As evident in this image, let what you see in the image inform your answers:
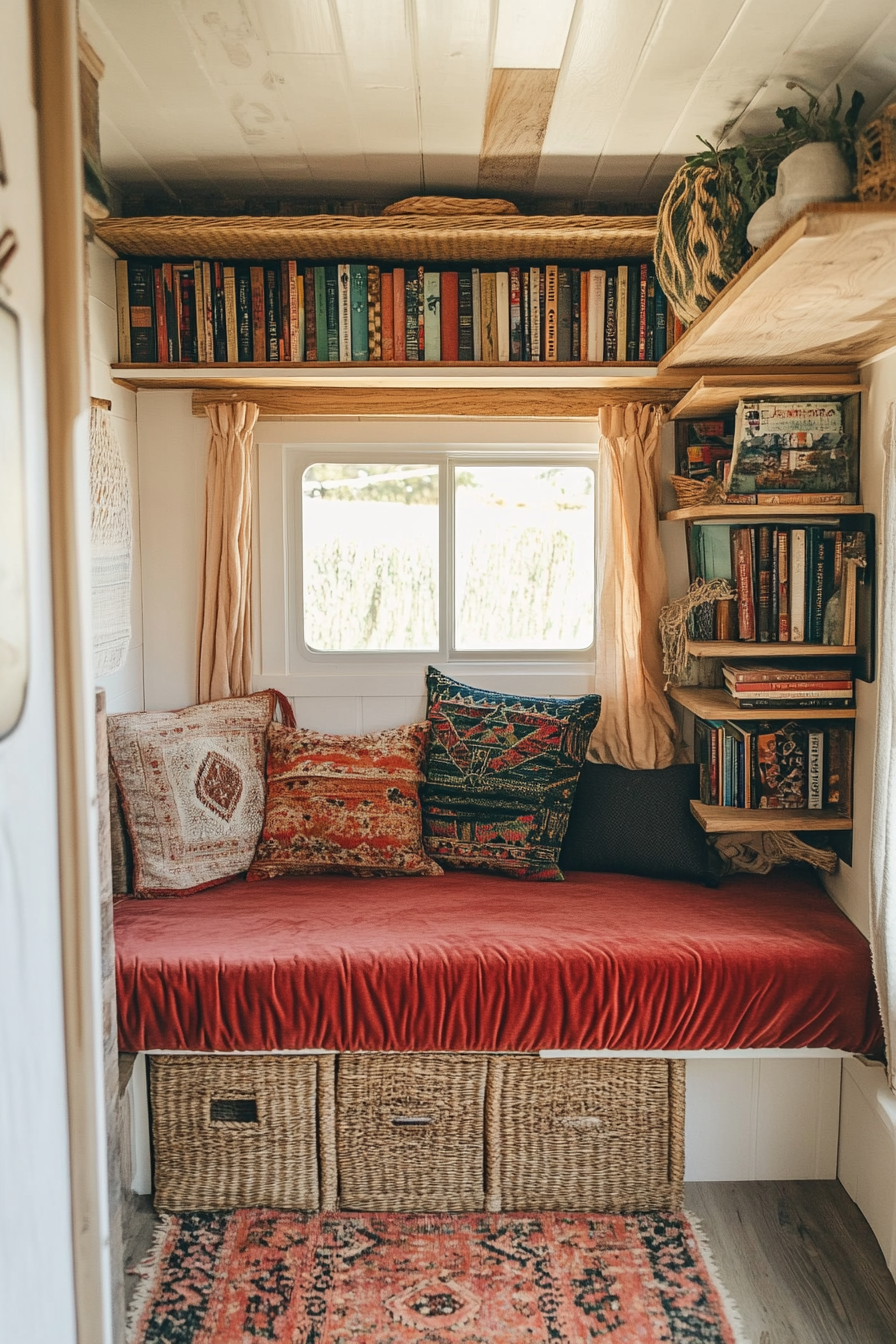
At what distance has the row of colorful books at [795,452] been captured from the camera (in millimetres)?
2615

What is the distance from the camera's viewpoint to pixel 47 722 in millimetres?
1003

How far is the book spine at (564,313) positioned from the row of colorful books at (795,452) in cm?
55

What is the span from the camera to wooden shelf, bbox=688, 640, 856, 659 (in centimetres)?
258

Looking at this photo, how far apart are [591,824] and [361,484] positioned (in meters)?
1.25

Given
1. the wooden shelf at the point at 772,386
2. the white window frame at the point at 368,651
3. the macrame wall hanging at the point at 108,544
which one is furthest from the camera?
the white window frame at the point at 368,651

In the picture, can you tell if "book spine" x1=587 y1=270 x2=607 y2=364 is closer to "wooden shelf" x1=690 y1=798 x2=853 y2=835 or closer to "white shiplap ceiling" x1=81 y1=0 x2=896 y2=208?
"white shiplap ceiling" x1=81 y1=0 x2=896 y2=208

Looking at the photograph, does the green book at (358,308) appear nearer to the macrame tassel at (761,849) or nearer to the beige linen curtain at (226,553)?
the beige linen curtain at (226,553)

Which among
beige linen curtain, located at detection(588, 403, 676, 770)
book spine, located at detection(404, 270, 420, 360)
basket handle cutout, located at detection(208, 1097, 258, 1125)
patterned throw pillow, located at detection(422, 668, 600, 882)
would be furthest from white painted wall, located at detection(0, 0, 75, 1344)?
beige linen curtain, located at detection(588, 403, 676, 770)

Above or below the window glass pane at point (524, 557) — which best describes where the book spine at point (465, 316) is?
above

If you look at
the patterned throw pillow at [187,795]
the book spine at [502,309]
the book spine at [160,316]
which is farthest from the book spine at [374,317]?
the patterned throw pillow at [187,795]

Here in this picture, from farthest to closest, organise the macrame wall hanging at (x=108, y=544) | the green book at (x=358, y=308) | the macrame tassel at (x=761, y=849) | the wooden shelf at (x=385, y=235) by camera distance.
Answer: the green book at (x=358, y=308) → the macrame tassel at (x=761, y=849) → the wooden shelf at (x=385, y=235) → the macrame wall hanging at (x=108, y=544)

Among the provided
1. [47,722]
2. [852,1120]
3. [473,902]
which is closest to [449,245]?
[473,902]

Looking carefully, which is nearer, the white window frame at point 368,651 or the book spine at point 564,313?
the book spine at point 564,313

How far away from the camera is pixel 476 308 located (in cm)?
295
